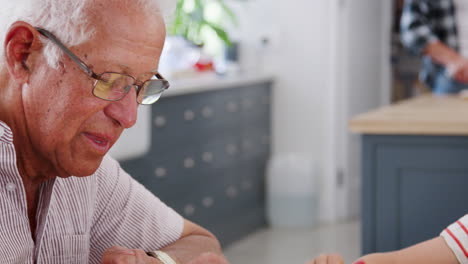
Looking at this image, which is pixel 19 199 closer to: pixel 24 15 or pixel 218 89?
pixel 24 15

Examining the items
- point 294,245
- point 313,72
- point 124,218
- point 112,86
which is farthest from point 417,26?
point 112,86

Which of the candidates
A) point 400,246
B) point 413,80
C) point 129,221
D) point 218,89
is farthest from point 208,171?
point 413,80

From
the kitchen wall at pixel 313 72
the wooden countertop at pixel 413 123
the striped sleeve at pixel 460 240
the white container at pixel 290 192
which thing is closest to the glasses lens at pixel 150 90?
the striped sleeve at pixel 460 240

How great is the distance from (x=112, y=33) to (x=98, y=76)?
0.06 meters

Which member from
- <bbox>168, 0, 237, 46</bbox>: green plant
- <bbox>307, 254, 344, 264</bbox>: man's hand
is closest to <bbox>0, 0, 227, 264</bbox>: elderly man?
<bbox>307, 254, 344, 264</bbox>: man's hand

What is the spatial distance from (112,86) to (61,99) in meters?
0.07

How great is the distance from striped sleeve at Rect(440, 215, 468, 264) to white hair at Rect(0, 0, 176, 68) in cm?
70

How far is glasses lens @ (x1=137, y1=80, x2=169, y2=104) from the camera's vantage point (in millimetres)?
1161

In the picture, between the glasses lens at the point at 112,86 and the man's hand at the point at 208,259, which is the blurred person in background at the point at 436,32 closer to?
the man's hand at the point at 208,259

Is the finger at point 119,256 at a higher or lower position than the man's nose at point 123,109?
lower

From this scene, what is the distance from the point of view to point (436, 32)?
3.71 meters

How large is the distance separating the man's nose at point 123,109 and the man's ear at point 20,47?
0.13 metres

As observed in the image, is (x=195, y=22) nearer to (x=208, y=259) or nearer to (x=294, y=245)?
(x=294, y=245)

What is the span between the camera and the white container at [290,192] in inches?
185
